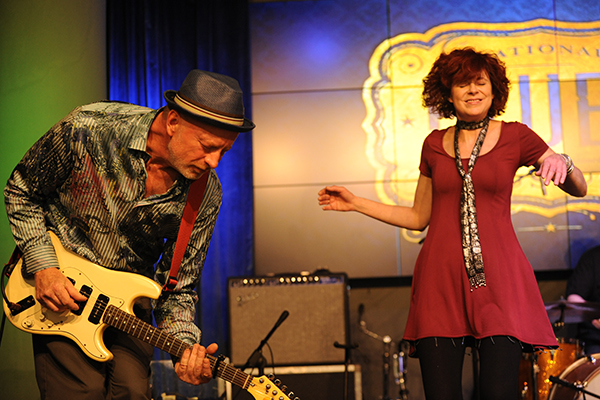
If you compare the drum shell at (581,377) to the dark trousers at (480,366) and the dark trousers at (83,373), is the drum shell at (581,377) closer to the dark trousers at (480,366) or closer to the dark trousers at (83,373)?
the dark trousers at (480,366)

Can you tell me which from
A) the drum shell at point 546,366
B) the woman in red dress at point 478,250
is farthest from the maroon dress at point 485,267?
the drum shell at point 546,366

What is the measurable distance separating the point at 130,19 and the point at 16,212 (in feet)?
10.3

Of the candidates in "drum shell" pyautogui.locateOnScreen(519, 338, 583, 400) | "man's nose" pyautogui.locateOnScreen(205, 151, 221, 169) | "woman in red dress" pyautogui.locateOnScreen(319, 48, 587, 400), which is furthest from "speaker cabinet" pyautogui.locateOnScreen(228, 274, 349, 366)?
"man's nose" pyautogui.locateOnScreen(205, 151, 221, 169)

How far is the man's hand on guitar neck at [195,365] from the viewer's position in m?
1.73

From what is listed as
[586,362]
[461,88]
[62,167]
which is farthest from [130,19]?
[586,362]

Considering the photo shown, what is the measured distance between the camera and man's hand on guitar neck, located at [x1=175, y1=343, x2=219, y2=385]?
1730 mm

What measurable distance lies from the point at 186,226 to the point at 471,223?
3.30 ft

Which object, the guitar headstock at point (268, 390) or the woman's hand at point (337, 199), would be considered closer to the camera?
the guitar headstock at point (268, 390)

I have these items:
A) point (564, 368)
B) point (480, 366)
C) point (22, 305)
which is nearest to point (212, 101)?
point (22, 305)

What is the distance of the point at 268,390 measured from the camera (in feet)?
5.89

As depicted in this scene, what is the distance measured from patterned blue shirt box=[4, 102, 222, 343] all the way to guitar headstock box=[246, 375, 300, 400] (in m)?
0.27

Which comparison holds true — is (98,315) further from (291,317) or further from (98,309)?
(291,317)

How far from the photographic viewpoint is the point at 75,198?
1883mm

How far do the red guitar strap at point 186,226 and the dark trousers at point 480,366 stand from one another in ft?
2.96
